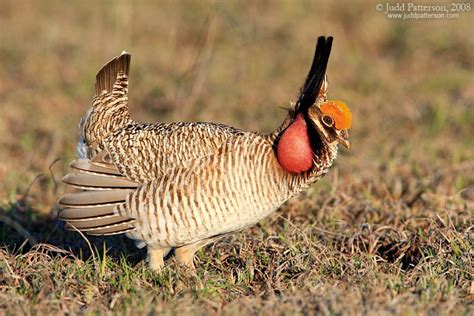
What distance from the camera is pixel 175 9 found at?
12.2 m

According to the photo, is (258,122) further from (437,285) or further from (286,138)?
(437,285)

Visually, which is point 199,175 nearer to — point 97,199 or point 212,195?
point 212,195

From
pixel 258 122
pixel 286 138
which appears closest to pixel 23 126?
pixel 258 122

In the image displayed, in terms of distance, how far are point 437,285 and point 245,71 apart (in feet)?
20.6

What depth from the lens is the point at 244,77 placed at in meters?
9.61

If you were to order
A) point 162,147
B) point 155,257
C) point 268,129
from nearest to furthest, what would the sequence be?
point 162,147 < point 155,257 < point 268,129

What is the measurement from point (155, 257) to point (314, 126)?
45.8 inches

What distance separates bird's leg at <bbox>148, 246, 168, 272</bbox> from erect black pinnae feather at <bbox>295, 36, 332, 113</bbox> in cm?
110

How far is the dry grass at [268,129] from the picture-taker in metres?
3.95

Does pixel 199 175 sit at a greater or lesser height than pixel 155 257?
greater

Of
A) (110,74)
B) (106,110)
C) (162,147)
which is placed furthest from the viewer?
(110,74)

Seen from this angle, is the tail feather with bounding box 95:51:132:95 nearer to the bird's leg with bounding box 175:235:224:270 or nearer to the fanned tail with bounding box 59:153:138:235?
the fanned tail with bounding box 59:153:138:235

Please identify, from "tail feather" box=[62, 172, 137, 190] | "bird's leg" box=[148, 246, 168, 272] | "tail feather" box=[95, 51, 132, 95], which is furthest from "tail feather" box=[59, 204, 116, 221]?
"tail feather" box=[95, 51, 132, 95]

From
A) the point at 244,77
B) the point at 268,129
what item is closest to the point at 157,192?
the point at 268,129
